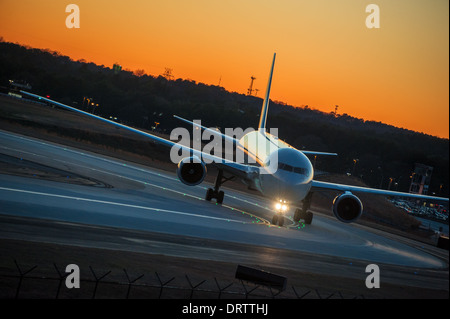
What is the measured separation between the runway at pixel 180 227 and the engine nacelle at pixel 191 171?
6.69 ft

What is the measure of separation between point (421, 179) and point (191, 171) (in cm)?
5130

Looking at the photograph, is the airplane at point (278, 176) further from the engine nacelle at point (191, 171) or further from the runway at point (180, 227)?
the runway at point (180, 227)

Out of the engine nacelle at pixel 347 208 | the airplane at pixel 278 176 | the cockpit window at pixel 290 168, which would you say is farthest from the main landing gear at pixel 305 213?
→ the cockpit window at pixel 290 168

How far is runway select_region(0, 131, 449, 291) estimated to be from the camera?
23.6m

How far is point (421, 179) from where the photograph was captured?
253 ft

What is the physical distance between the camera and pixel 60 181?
35.4 metres

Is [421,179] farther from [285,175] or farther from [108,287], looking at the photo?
[108,287]

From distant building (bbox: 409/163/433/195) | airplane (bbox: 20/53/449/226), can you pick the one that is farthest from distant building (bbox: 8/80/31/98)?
airplane (bbox: 20/53/449/226)

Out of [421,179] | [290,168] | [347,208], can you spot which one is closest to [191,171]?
[290,168]

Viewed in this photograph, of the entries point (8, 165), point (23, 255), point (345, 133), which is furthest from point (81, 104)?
point (23, 255)

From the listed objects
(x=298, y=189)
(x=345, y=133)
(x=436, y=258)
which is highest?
(x=345, y=133)

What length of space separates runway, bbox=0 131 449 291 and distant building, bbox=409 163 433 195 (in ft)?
97.9
